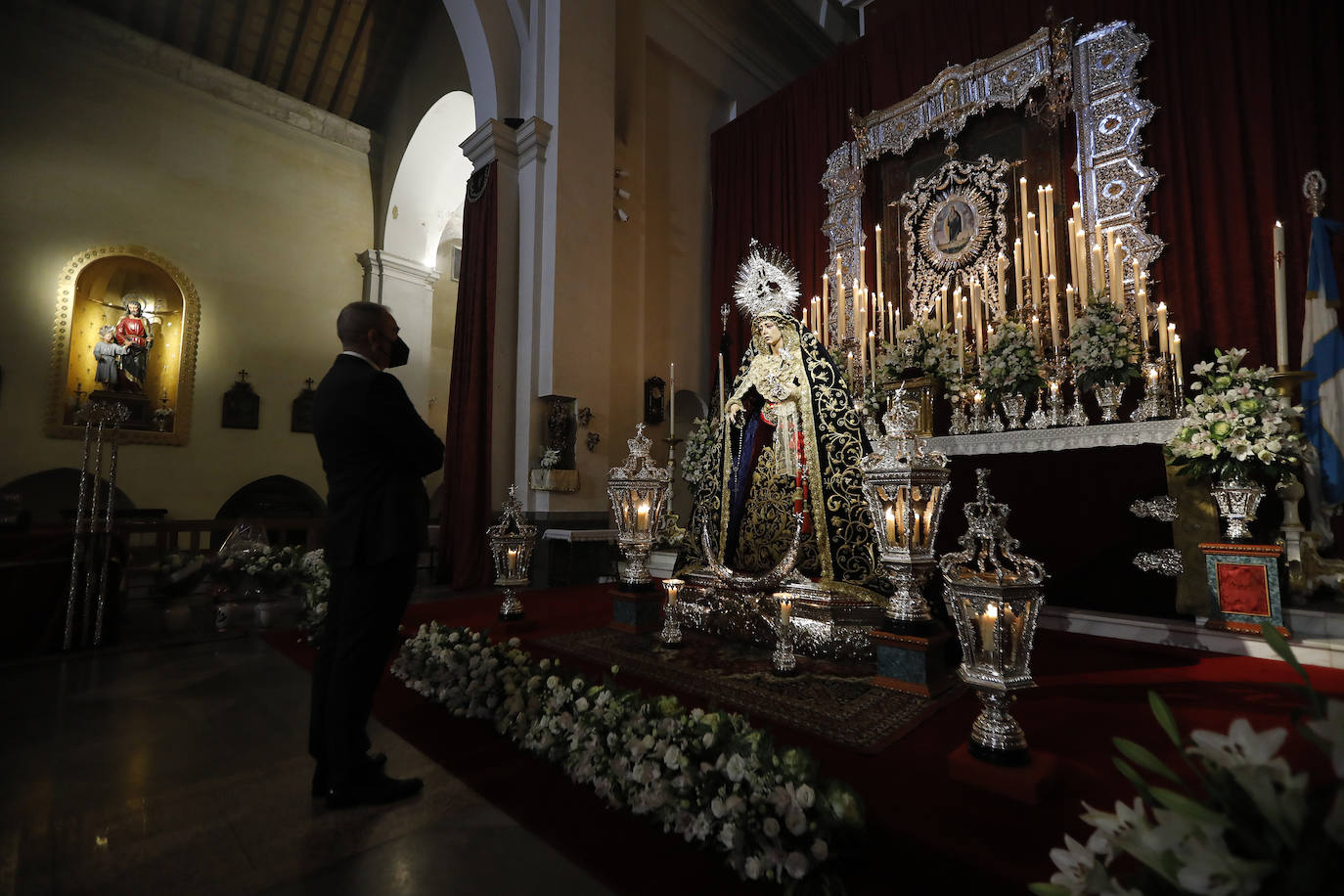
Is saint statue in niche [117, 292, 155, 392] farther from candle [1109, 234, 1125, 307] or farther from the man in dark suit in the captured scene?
candle [1109, 234, 1125, 307]

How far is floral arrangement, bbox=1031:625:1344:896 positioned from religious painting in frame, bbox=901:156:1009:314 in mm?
5550

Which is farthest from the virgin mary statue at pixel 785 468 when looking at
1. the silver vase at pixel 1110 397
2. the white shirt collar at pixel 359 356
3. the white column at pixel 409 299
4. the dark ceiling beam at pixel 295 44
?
the dark ceiling beam at pixel 295 44

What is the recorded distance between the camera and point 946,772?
71.4 inches

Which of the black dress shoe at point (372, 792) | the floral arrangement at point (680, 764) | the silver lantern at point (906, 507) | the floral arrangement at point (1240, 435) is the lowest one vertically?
the black dress shoe at point (372, 792)

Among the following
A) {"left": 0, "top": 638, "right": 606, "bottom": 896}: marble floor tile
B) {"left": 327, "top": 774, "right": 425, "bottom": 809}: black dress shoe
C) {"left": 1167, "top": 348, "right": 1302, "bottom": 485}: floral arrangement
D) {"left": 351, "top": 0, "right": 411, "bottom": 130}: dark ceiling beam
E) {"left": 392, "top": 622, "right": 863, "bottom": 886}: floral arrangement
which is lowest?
{"left": 0, "top": 638, "right": 606, "bottom": 896}: marble floor tile

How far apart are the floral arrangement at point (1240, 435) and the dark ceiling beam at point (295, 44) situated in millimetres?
11522

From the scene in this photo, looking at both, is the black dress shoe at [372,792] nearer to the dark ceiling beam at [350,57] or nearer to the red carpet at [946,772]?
the red carpet at [946,772]

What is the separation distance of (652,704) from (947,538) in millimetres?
2614

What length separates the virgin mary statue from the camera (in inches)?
118

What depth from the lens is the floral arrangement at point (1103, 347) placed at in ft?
13.1

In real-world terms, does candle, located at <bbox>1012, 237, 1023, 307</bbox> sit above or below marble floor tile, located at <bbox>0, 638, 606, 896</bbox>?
above

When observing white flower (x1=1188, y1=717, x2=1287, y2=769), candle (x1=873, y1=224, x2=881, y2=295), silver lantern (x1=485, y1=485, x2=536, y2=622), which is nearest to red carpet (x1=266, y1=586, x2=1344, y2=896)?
white flower (x1=1188, y1=717, x2=1287, y2=769)

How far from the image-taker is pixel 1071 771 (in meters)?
1.80

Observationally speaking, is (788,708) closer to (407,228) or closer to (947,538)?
(947,538)
